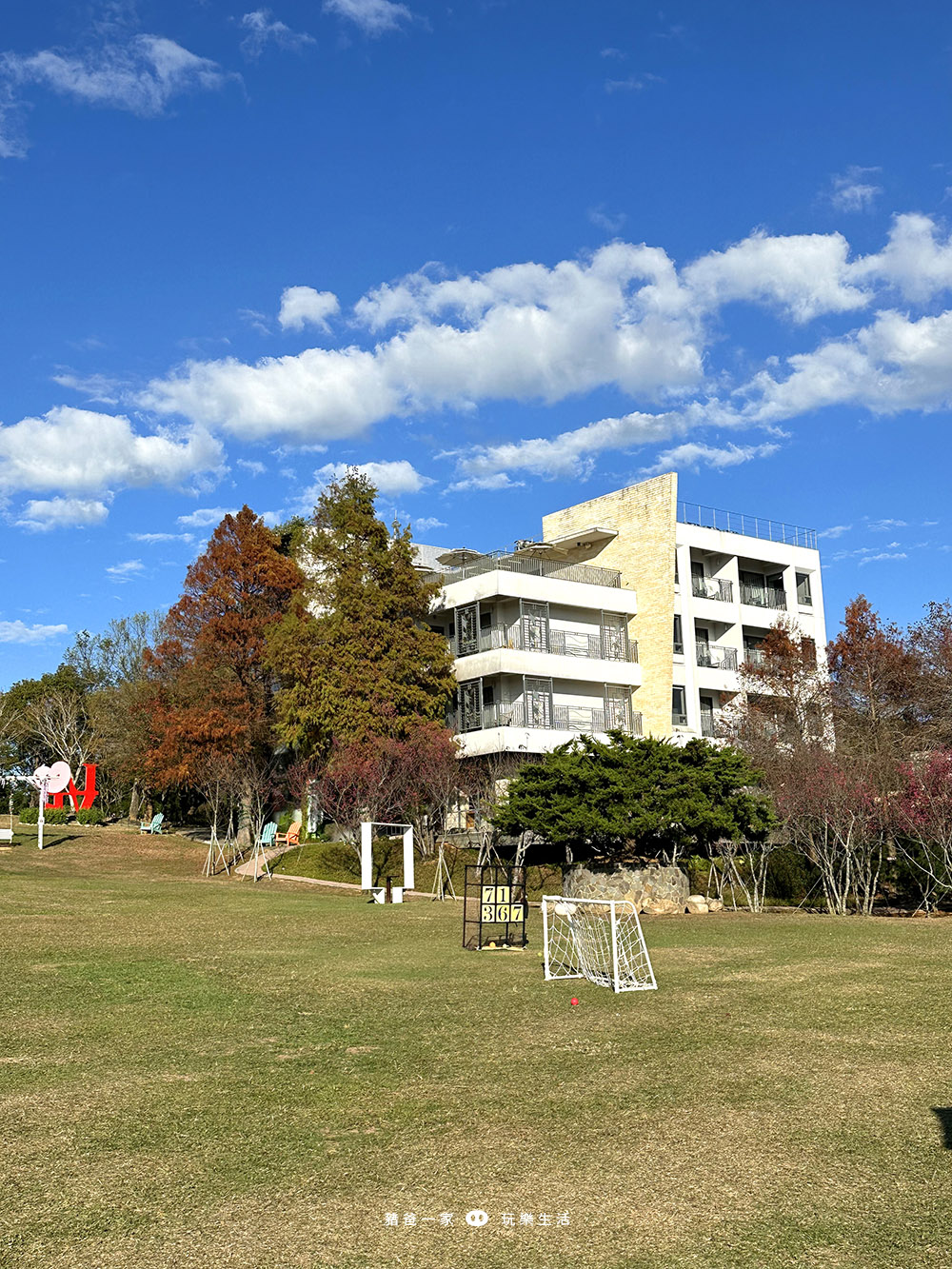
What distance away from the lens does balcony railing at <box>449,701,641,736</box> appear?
36.9m

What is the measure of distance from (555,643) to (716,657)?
29.9ft

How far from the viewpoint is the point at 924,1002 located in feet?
34.7

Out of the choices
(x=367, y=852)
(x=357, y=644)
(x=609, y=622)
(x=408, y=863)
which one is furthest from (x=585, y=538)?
(x=408, y=863)

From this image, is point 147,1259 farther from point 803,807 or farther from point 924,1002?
point 803,807

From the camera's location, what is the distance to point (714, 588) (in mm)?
46406

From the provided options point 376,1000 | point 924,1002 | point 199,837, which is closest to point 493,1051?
point 376,1000

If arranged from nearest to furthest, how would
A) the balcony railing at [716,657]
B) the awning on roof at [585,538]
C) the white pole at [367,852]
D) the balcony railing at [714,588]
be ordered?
the white pole at [367,852], the awning on roof at [585,538], the balcony railing at [716,657], the balcony railing at [714,588]

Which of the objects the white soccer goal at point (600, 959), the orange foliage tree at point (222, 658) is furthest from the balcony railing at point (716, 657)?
the white soccer goal at point (600, 959)

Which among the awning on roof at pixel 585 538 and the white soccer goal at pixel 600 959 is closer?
the white soccer goal at pixel 600 959

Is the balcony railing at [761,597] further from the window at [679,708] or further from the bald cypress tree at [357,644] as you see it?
the bald cypress tree at [357,644]

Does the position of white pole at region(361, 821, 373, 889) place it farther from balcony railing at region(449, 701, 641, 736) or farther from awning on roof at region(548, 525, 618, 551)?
awning on roof at region(548, 525, 618, 551)

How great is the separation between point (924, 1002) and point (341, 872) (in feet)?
74.3

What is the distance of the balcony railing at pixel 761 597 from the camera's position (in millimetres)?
48125

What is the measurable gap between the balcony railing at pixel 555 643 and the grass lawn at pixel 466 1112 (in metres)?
24.8
